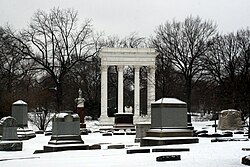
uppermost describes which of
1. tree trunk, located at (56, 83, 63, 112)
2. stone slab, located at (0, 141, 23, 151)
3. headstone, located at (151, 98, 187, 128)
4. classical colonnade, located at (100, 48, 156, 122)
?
classical colonnade, located at (100, 48, 156, 122)

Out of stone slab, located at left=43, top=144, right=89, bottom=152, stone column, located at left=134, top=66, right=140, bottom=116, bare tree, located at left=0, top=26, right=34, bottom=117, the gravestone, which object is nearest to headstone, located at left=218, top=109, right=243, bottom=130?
stone slab, located at left=43, top=144, right=89, bottom=152

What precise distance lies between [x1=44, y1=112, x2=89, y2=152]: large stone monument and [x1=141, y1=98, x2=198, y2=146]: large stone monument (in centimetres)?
296

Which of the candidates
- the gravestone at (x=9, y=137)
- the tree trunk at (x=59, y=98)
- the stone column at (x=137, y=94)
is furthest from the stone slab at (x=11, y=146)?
the stone column at (x=137, y=94)

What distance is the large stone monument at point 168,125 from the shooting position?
19391 millimetres

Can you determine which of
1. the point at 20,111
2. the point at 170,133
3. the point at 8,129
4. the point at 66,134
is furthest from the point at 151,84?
the point at 66,134

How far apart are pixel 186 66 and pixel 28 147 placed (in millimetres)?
32172

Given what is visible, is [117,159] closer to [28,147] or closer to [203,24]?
[28,147]

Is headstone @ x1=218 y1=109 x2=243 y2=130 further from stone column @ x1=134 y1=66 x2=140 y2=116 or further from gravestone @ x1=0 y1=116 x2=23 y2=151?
stone column @ x1=134 y1=66 x2=140 y2=116

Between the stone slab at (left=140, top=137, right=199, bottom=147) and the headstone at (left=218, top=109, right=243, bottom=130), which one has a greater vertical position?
the headstone at (left=218, top=109, right=243, bottom=130)

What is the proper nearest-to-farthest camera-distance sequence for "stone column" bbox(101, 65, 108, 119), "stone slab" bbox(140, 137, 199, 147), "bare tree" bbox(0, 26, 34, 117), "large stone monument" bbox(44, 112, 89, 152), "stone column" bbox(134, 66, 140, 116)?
"stone slab" bbox(140, 137, 199, 147) < "large stone monument" bbox(44, 112, 89, 152) < "stone column" bbox(101, 65, 108, 119) < "stone column" bbox(134, 66, 140, 116) < "bare tree" bbox(0, 26, 34, 117)

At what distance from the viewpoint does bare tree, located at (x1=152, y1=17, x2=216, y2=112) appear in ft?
168

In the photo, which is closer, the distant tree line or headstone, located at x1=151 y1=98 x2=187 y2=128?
headstone, located at x1=151 y1=98 x2=187 y2=128

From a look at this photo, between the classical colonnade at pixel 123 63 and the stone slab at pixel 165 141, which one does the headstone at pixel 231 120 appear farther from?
the classical colonnade at pixel 123 63

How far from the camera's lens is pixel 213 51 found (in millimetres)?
52594
